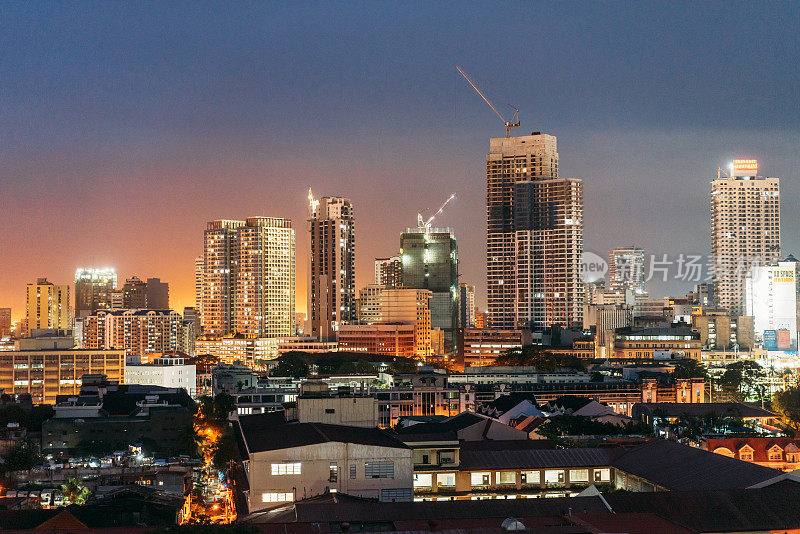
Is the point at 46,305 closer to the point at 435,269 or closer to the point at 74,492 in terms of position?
the point at 435,269

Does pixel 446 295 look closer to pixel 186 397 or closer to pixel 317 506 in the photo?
pixel 186 397

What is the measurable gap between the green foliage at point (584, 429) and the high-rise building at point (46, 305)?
156011mm

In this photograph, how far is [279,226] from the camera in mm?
195000

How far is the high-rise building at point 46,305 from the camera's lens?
634 ft

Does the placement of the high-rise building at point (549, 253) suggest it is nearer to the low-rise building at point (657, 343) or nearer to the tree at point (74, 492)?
the low-rise building at point (657, 343)

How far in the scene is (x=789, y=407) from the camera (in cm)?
7788

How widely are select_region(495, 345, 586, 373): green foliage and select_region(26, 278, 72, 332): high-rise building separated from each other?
104m

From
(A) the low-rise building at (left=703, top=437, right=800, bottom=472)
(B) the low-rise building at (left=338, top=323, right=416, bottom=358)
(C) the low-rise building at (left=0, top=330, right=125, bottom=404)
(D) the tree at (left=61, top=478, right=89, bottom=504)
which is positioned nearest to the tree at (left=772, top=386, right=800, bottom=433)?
(A) the low-rise building at (left=703, top=437, right=800, bottom=472)

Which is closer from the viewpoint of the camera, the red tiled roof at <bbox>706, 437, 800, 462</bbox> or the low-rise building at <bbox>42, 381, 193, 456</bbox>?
the red tiled roof at <bbox>706, 437, 800, 462</bbox>

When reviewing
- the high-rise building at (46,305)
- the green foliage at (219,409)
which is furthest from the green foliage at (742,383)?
the high-rise building at (46,305)

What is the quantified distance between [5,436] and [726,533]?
54138mm

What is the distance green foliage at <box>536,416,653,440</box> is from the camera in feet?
174

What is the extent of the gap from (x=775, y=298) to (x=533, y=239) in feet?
127

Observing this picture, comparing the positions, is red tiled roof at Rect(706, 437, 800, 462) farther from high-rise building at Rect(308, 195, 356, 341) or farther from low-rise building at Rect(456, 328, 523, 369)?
high-rise building at Rect(308, 195, 356, 341)
